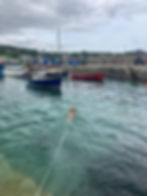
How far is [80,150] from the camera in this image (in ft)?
32.9

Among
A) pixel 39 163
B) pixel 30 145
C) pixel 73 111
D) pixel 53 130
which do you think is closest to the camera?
pixel 39 163

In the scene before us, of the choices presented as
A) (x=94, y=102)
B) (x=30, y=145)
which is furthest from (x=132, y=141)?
(x=94, y=102)

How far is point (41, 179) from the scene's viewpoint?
7.36 m

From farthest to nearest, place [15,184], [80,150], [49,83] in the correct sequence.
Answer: [49,83] < [80,150] < [15,184]

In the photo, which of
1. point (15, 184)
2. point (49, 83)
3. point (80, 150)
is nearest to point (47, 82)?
point (49, 83)

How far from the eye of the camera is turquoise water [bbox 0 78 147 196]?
7.07 m

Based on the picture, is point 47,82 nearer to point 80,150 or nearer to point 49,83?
point 49,83

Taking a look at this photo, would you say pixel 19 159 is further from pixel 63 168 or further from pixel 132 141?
pixel 132 141

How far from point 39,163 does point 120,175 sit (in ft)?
10.4

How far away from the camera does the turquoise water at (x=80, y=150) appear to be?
23.2ft

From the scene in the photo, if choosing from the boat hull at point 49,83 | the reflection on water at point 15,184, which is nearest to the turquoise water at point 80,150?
the reflection on water at point 15,184

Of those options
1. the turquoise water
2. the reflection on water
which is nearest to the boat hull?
the turquoise water

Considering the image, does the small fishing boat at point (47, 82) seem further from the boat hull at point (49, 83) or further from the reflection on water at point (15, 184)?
the reflection on water at point (15, 184)

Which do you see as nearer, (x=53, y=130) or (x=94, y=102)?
(x=53, y=130)
